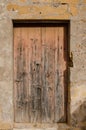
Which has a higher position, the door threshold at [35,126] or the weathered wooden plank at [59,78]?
the weathered wooden plank at [59,78]

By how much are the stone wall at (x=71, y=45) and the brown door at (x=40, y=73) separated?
22cm

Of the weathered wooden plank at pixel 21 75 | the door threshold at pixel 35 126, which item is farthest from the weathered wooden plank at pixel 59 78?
the weathered wooden plank at pixel 21 75

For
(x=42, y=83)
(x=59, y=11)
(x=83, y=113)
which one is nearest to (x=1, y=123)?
(x=42, y=83)

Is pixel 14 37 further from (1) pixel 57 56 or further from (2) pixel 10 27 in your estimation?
(1) pixel 57 56

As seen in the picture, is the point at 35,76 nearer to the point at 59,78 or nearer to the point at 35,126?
the point at 59,78

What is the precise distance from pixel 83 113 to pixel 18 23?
194 centimetres

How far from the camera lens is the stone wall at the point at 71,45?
6.02 m

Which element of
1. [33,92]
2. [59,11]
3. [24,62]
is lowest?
[33,92]

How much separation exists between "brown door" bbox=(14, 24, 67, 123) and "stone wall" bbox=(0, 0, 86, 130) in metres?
0.22

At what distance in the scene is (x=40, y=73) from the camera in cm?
633

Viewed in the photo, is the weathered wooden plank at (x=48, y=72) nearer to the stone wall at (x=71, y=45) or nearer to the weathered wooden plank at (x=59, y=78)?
the weathered wooden plank at (x=59, y=78)

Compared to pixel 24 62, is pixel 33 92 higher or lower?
lower

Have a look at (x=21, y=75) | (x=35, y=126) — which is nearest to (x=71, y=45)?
(x=21, y=75)

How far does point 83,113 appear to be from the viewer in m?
6.17
